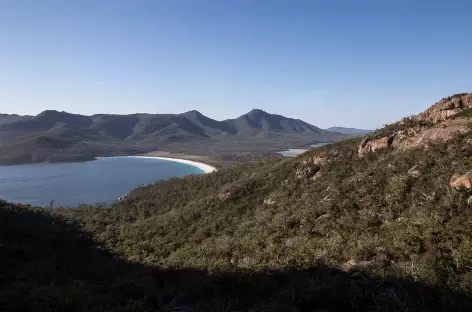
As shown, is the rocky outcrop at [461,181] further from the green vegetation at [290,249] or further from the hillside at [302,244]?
the green vegetation at [290,249]

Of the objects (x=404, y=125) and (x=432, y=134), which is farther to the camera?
(x=404, y=125)

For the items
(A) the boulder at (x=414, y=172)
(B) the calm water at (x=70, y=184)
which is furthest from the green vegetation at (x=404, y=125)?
(B) the calm water at (x=70, y=184)

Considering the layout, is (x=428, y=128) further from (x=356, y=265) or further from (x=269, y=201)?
(x=356, y=265)

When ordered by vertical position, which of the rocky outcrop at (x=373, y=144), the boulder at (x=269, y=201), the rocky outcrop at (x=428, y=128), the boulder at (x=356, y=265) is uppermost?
the rocky outcrop at (x=428, y=128)

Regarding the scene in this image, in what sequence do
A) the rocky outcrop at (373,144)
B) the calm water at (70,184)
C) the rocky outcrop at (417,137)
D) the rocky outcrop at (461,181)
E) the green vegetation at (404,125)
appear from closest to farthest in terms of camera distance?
the rocky outcrop at (461,181), the rocky outcrop at (417,137), the green vegetation at (404,125), the rocky outcrop at (373,144), the calm water at (70,184)

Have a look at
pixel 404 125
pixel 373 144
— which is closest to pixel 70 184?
pixel 373 144

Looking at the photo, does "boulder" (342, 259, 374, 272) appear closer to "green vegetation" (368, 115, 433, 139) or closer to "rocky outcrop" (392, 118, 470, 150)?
"rocky outcrop" (392, 118, 470, 150)
